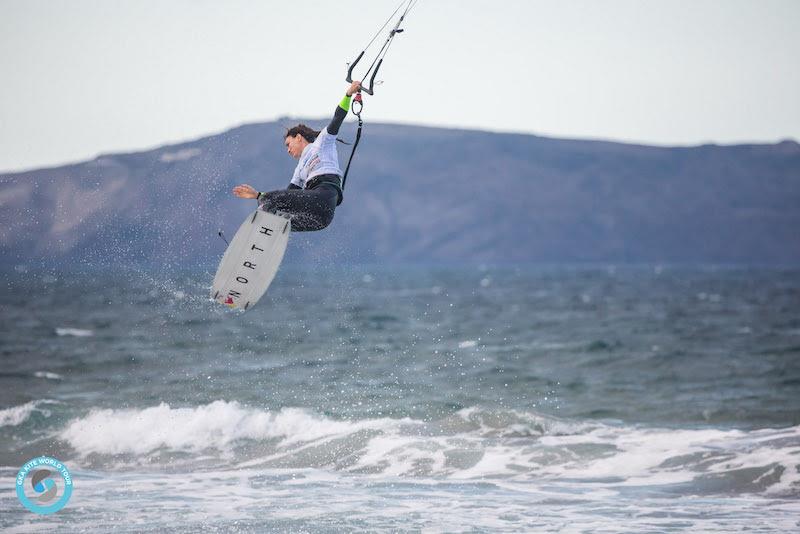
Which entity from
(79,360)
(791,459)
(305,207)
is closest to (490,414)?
(791,459)

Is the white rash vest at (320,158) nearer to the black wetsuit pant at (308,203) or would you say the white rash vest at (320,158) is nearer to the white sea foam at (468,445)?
the black wetsuit pant at (308,203)

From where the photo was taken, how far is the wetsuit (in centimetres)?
1204

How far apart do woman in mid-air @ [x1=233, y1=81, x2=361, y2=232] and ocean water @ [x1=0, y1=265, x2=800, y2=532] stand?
434 cm

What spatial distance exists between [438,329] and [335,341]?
31.0 ft

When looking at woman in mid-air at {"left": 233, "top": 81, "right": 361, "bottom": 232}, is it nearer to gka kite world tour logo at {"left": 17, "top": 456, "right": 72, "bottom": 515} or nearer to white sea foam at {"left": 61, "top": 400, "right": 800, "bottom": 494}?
gka kite world tour logo at {"left": 17, "top": 456, "right": 72, "bottom": 515}

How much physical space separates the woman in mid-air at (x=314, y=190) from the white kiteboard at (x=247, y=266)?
0.56 metres

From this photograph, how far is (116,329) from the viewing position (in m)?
49.6

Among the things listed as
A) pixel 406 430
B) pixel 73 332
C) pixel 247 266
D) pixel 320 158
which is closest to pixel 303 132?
pixel 320 158

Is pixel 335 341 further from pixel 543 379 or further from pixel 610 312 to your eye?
pixel 610 312

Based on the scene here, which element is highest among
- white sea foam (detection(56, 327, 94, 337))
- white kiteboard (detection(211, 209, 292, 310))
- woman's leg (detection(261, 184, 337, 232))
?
woman's leg (detection(261, 184, 337, 232))

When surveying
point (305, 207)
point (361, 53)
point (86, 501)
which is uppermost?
point (361, 53)

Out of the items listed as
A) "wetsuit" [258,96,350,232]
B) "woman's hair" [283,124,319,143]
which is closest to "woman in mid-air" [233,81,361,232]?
"wetsuit" [258,96,350,232]

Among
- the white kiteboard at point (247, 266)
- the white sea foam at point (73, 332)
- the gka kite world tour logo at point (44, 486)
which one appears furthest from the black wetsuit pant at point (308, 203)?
the white sea foam at point (73, 332)

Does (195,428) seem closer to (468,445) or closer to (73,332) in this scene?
(468,445)
